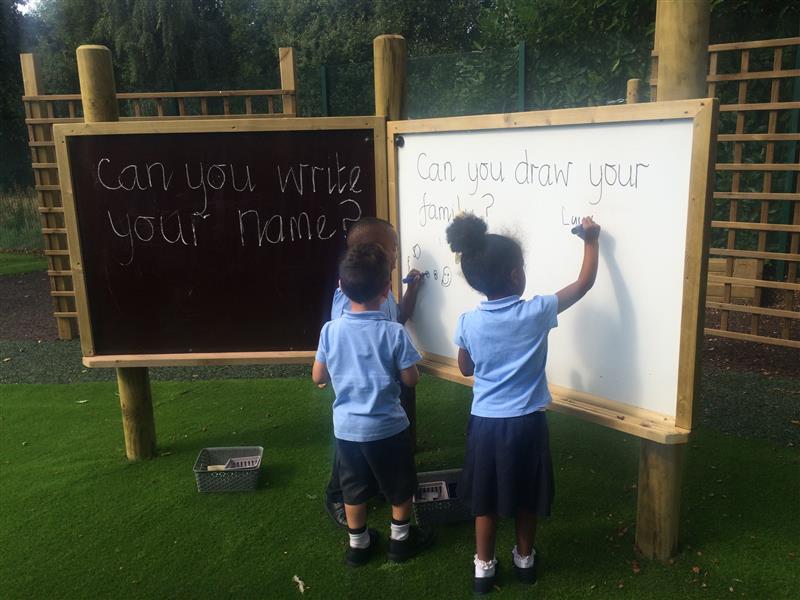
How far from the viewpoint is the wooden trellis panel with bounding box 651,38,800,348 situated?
5.39 meters

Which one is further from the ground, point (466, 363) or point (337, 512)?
point (466, 363)

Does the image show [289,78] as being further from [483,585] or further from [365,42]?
[365,42]

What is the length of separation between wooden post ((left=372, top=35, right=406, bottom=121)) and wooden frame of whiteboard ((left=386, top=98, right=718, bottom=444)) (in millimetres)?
543

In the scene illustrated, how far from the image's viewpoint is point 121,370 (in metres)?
3.79

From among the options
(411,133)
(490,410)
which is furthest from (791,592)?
(411,133)

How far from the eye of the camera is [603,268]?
8.27 ft

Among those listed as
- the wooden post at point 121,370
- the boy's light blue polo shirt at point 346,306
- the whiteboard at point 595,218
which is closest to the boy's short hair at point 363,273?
the boy's light blue polo shirt at point 346,306

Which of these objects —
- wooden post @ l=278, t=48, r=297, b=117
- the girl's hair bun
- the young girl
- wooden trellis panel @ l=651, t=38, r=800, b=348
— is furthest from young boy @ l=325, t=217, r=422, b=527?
wooden post @ l=278, t=48, r=297, b=117

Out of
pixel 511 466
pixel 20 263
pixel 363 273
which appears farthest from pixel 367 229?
pixel 20 263

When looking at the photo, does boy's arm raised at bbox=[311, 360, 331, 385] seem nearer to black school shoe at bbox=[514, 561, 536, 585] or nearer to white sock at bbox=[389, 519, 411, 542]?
white sock at bbox=[389, 519, 411, 542]

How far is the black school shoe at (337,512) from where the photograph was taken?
319 centimetres

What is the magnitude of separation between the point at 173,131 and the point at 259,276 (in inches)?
31.6

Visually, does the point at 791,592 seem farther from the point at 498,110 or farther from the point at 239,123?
the point at 498,110

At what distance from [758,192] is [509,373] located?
494 centimetres
